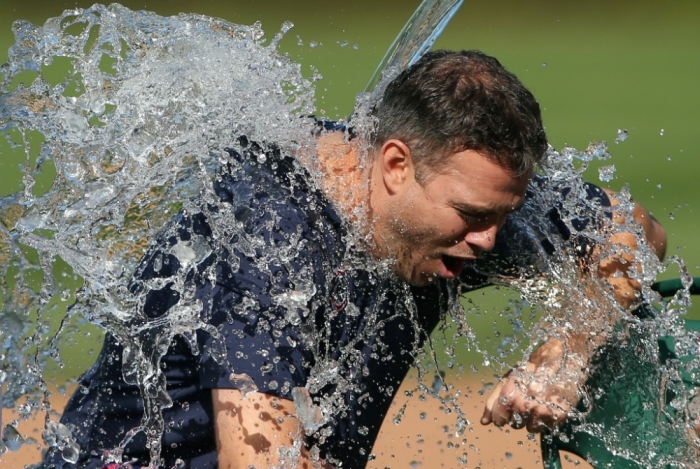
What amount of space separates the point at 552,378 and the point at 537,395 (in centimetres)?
6

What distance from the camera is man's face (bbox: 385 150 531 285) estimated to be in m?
1.88

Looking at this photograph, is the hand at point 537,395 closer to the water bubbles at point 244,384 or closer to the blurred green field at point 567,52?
the water bubbles at point 244,384

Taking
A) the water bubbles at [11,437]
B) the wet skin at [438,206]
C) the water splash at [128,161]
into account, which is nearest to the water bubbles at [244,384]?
the water splash at [128,161]

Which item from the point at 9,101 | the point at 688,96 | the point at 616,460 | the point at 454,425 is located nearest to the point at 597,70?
the point at 688,96

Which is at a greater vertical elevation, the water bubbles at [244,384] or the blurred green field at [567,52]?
the water bubbles at [244,384]

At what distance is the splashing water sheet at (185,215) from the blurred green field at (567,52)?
8.81 feet

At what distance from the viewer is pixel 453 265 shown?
2045 mm

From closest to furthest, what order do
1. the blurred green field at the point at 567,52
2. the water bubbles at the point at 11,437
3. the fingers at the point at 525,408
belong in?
the water bubbles at the point at 11,437
the fingers at the point at 525,408
the blurred green field at the point at 567,52

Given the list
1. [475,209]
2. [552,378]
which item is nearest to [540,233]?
[552,378]

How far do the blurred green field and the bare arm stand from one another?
339cm

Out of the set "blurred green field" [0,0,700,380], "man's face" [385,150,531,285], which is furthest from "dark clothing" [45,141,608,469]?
"blurred green field" [0,0,700,380]

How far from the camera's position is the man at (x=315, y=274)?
1.74 m

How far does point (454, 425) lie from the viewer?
358 centimetres

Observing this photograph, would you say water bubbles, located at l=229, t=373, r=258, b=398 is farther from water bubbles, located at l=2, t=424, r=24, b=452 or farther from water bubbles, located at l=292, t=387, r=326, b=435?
water bubbles, located at l=2, t=424, r=24, b=452
